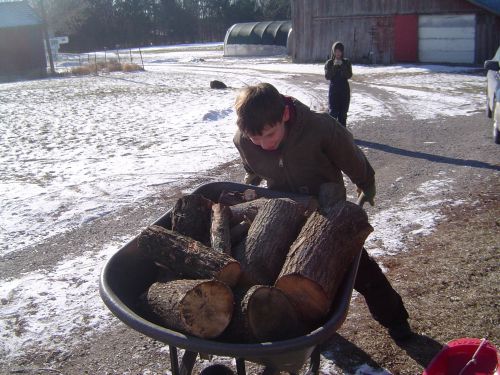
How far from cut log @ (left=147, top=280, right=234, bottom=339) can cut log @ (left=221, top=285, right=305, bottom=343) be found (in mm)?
53

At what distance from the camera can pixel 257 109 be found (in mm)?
2660

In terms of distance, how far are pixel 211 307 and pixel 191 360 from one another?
71 cm

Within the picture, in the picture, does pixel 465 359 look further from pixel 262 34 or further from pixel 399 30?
pixel 262 34

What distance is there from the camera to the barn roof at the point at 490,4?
21625 mm

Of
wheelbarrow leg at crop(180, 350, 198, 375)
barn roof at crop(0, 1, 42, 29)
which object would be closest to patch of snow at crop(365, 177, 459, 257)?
wheelbarrow leg at crop(180, 350, 198, 375)

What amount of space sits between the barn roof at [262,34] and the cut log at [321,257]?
3408 centimetres

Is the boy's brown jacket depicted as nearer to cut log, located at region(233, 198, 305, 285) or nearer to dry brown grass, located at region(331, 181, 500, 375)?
cut log, located at region(233, 198, 305, 285)

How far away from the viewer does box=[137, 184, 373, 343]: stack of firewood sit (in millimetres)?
2219

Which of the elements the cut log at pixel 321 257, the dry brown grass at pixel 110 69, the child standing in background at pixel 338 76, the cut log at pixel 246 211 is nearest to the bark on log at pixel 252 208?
the cut log at pixel 246 211

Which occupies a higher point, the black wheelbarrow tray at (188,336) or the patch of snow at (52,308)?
the black wheelbarrow tray at (188,336)

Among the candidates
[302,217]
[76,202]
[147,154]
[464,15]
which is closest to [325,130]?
[302,217]

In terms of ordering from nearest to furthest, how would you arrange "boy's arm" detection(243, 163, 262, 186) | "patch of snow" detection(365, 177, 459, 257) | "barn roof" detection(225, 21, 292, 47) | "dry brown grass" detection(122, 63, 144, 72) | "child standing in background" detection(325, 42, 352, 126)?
"boy's arm" detection(243, 163, 262, 186), "patch of snow" detection(365, 177, 459, 257), "child standing in background" detection(325, 42, 352, 126), "dry brown grass" detection(122, 63, 144, 72), "barn roof" detection(225, 21, 292, 47)

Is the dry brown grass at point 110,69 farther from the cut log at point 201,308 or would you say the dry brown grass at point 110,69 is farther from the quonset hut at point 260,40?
the cut log at point 201,308

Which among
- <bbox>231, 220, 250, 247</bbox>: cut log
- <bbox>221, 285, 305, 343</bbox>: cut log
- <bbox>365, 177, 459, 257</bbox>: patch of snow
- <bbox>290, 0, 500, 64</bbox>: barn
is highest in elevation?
<bbox>290, 0, 500, 64</bbox>: barn
